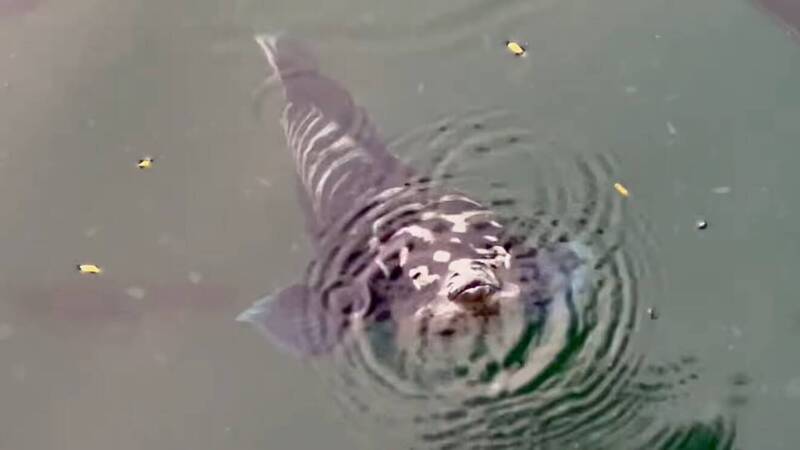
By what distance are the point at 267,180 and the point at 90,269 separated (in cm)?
50

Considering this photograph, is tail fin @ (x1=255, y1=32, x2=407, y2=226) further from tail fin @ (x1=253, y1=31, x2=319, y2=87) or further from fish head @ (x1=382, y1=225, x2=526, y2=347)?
fish head @ (x1=382, y1=225, x2=526, y2=347)

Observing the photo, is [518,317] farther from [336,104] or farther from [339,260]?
[336,104]

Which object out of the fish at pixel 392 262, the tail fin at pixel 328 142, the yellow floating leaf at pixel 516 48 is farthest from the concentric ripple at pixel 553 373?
the yellow floating leaf at pixel 516 48

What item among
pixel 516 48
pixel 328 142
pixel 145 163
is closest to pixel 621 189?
pixel 516 48

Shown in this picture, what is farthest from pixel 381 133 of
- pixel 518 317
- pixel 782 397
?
pixel 782 397

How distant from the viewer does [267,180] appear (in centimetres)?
348

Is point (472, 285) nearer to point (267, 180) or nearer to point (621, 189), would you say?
point (621, 189)

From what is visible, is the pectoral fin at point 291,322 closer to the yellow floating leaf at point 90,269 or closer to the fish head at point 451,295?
the fish head at point 451,295

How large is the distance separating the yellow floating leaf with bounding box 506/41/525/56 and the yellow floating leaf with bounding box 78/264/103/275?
1253 mm

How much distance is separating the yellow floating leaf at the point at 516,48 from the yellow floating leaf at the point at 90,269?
1.25 m

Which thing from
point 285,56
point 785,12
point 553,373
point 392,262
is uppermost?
point 785,12

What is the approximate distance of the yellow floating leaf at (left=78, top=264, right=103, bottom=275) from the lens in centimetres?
338

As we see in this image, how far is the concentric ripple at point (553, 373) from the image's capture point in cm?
304

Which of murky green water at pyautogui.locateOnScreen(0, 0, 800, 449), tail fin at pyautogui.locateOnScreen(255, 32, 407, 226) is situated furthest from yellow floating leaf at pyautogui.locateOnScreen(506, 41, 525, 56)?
tail fin at pyautogui.locateOnScreen(255, 32, 407, 226)
